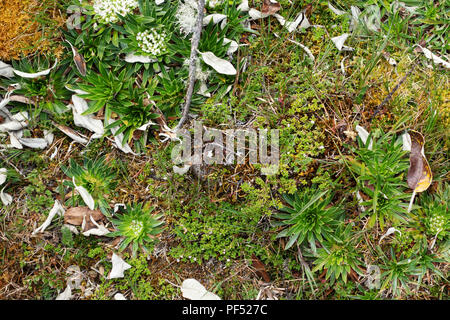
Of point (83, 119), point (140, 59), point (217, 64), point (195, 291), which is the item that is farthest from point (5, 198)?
point (217, 64)

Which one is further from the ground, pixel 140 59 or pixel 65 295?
pixel 140 59

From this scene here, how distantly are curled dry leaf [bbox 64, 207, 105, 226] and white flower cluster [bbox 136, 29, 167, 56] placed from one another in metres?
1.30

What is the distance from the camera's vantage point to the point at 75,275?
104 inches

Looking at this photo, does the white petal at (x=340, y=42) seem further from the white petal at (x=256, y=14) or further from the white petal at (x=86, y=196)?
the white petal at (x=86, y=196)

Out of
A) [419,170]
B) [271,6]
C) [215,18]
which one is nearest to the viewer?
[419,170]

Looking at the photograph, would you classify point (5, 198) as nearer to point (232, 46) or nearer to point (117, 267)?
point (117, 267)

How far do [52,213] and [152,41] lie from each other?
1.52 metres

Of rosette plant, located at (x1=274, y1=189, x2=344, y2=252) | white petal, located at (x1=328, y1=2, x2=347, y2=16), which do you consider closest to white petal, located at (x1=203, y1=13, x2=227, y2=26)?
white petal, located at (x1=328, y1=2, x2=347, y2=16)

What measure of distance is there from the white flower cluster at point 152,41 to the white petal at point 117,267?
1568mm

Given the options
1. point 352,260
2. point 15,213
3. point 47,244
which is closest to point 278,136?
point 352,260

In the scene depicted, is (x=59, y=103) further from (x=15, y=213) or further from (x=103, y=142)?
(x=15, y=213)

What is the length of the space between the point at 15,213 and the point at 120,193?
831mm

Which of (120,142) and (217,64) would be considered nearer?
(217,64)

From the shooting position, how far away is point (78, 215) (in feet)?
8.74
